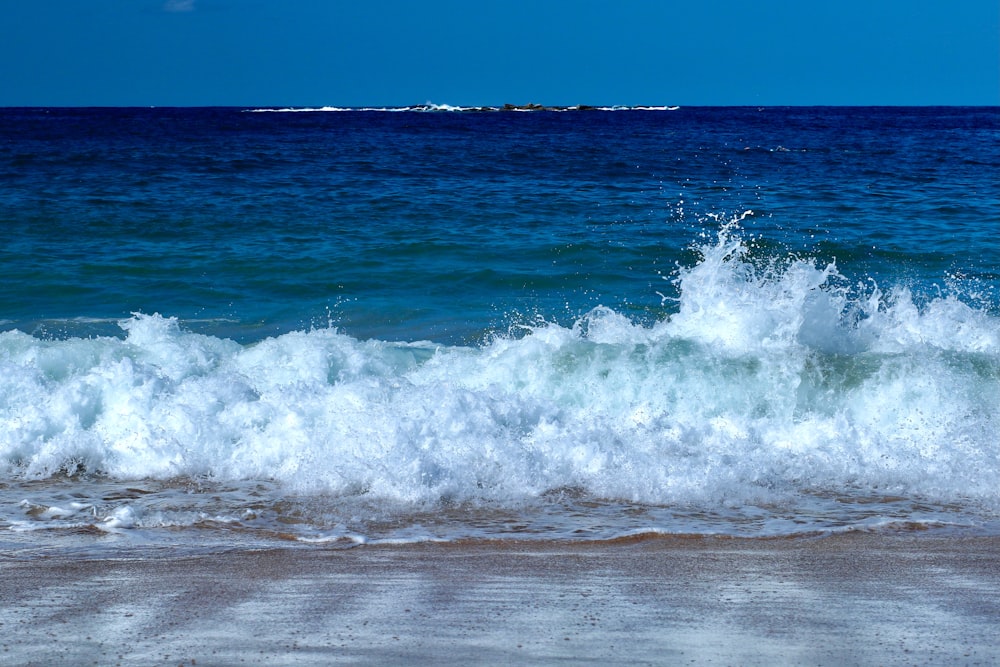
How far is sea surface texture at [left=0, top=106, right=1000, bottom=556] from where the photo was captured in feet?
19.2

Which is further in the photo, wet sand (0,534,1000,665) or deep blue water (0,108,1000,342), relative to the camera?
deep blue water (0,108,1000,342)

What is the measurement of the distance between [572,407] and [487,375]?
0.78m

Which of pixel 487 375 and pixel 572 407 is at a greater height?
pixel 487 375

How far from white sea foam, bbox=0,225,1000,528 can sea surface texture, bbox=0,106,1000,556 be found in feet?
0.08

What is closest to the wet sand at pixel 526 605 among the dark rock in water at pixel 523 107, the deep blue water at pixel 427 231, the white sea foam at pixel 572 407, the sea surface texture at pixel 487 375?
the sea surface texture at pixel 487 375

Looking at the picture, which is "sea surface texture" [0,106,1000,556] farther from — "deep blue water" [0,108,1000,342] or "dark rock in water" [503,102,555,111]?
"dark rock in water" [503,102,555,111]

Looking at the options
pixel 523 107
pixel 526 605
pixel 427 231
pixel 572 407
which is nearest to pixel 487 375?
pixel 572 407

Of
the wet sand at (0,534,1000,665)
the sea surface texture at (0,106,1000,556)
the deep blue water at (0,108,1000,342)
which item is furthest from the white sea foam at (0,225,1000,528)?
the deep blue water at (0,108,1000,342)

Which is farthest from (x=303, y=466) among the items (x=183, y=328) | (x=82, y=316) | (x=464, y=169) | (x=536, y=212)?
(x=464, y=169)

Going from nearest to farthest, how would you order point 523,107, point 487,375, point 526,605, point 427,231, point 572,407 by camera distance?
point 526,605 < point 572,407 < point 487,375 < point 427,231 < point 523,107

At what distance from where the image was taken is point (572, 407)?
25.3 ft

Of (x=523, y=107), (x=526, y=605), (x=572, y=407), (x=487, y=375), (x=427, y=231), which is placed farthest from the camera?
(x=523, y=107)

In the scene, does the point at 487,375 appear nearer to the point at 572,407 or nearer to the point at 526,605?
the point at 572,407

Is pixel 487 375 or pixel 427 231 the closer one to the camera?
pixel 487 375
